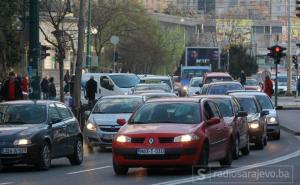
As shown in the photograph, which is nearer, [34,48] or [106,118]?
[106,118]

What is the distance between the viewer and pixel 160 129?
55.7 feet

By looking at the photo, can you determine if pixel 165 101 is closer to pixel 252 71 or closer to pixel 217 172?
pixel 217 172

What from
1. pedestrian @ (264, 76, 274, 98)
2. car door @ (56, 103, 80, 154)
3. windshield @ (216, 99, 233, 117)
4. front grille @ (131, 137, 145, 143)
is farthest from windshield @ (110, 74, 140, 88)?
front grille @ (131, 137, 145, 143)

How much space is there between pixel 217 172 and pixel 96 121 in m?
8.09

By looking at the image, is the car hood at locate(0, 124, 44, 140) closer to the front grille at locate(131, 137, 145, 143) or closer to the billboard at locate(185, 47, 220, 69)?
the front grille at locate(131, 137, 145, 143)

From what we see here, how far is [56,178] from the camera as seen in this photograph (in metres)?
17.2

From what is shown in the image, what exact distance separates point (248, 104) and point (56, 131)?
29.1 feet

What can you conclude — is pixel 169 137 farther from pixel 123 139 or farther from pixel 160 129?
pixel 123 139

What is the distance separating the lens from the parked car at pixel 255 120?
82.4ft

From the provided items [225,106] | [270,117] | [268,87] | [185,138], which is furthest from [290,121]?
[185,138]

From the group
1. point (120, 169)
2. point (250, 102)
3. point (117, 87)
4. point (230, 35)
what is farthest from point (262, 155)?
point (230, 35)

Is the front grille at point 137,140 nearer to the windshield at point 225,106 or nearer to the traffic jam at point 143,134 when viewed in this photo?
the traffic jam at point 143,134

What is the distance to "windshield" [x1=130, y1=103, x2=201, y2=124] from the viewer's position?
1781 centimetres

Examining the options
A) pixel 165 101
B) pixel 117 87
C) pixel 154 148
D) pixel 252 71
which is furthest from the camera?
pixel 252 71
